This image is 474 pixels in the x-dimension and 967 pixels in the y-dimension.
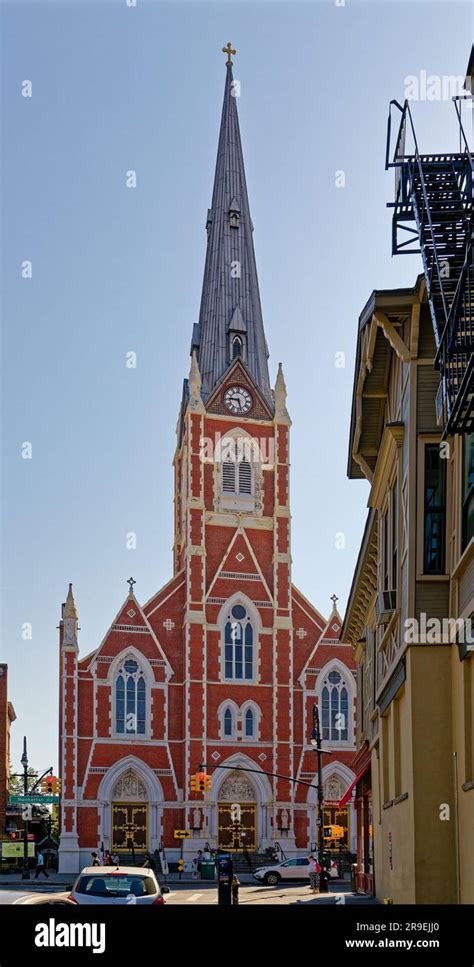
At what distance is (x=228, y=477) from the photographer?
70.5 metres

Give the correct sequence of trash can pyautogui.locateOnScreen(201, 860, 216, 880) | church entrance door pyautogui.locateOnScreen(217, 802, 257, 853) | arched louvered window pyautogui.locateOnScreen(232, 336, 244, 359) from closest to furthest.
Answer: trash can pyautogui.locateOnScreen(201, 860, 216, 880) < church entrance door pyautogui.locateOnScreen(217, 802, 257, 853) < arched louvered window pyautogui.locateOnScreen(232, 336, 244, 359)

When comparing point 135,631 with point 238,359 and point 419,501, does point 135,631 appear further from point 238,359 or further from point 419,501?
point 419,501

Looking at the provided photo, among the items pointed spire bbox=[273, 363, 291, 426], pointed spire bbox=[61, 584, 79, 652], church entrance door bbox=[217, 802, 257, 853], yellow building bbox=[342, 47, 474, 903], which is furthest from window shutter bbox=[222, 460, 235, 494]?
yellow building bbox=[342, 47, 474, 903]

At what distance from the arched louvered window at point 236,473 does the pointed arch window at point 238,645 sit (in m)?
6.89

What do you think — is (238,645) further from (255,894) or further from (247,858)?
(255,894)

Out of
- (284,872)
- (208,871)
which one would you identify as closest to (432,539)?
(284,872)

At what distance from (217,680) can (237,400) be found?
659 inches

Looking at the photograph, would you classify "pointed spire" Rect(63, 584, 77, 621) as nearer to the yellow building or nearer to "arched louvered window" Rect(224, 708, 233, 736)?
"arched louvered window" Rect(224, 708, 233, 736)

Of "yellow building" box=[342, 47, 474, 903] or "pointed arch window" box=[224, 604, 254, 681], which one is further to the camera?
"pointed arch window" box=[224, 604, 254, 681]

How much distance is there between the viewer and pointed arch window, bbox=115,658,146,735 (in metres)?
64.0

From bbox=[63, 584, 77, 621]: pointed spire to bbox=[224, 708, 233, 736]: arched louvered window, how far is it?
9.49 m

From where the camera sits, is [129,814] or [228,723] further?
[228,723]

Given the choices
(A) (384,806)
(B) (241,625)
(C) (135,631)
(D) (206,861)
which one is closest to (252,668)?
(B) (241,625)

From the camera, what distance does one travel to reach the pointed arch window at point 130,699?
63969mm
